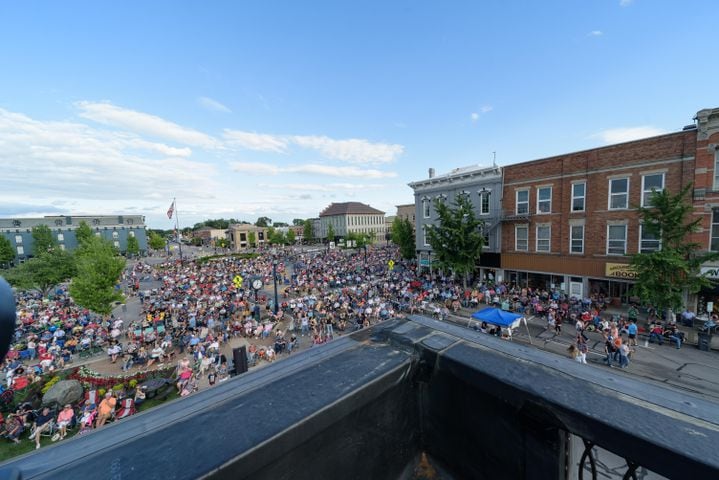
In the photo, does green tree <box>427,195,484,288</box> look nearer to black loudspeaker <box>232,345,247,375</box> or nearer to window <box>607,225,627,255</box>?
window <box>607,225,627,255</box>

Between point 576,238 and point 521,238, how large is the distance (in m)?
3.66

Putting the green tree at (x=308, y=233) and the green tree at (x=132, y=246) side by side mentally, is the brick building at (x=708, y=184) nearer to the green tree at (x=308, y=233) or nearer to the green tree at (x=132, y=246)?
the green tree at (x=132, y=246)

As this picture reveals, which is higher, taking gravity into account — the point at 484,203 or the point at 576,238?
the point at 484,203

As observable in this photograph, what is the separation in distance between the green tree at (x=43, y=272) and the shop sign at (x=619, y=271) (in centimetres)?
4610

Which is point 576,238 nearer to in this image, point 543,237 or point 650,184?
point 543,237

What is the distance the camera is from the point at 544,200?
73.3 feet

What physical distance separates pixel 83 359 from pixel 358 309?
48.7 feet

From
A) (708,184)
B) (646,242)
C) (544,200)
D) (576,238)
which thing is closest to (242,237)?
(544,200)

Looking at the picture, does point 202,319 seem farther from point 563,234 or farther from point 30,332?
point 563,234

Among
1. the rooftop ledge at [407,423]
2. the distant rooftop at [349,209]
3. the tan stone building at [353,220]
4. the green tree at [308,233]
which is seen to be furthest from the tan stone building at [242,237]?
the rooftop ledge at [407,423]

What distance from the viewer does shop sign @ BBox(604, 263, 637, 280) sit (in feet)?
59.2

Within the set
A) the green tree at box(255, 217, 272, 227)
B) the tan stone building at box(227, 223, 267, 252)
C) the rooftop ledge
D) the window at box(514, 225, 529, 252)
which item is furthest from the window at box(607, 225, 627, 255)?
the green tree at box(255, 217, 272, 227)

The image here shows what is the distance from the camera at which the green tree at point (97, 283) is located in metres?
17.7

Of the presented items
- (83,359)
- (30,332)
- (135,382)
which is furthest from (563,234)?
(30,332)
